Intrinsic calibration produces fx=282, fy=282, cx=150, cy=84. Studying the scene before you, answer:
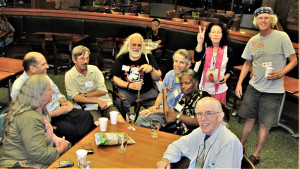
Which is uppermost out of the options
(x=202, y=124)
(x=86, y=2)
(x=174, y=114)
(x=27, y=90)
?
(x=86, y=2)

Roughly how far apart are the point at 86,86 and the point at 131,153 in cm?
153

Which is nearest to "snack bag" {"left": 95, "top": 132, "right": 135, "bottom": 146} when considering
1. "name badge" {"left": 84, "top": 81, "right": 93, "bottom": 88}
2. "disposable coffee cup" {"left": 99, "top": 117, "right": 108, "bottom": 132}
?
"disposable coffee cup" {"left": 99, "top": 117, "right": 108, "bottom": 132}

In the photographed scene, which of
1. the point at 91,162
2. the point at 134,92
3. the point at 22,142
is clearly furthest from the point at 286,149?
the point at 22,142

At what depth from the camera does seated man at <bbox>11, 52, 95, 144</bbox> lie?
9.10 feet

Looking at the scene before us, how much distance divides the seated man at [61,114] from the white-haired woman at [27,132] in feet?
2.47

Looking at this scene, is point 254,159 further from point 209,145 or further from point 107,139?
point 107,139

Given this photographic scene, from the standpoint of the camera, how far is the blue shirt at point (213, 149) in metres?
1.78

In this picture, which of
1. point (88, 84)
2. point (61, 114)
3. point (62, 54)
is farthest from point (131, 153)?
point (62, 54)

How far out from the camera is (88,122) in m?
2.92

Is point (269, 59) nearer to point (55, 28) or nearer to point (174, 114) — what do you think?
point (174, 114)

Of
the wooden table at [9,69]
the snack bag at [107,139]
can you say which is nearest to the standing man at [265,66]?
the snack bag at [107,139]

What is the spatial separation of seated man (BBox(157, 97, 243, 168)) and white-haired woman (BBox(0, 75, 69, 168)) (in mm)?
828

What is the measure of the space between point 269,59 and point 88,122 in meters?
2.00

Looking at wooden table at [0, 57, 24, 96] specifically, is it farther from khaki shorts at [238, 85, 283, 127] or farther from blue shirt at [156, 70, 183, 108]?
khaki shorts at [238, 85, 283, 127]
